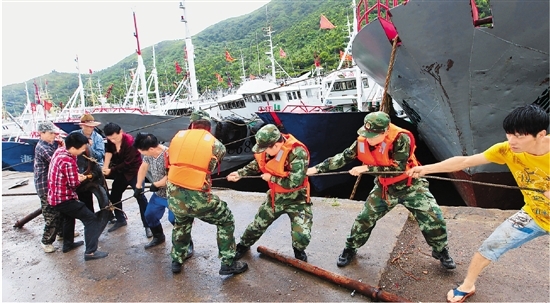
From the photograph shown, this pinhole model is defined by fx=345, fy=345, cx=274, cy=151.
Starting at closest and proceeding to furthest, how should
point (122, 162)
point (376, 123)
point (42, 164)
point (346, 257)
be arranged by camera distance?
point (376, 123)
point (346, 257)
point (42, 164)
point (122, 162)

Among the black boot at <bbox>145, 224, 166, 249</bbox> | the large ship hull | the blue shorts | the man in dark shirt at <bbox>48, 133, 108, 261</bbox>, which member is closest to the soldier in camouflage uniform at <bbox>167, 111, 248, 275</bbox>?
the black boot at <bbox>145, 224, 166, 249</bbox>

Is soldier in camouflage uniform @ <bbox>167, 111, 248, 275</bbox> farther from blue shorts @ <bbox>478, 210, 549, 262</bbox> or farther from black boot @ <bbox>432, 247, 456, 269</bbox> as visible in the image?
blue shorts @ <bbox>478, 210, 549, 262</bbox>

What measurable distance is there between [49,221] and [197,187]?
228 cm

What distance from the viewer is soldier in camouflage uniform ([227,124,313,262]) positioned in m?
2.97

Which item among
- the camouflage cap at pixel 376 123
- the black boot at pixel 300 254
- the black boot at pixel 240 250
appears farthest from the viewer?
the black boot at pixel 240 250

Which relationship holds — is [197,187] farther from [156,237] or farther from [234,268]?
[156,237]

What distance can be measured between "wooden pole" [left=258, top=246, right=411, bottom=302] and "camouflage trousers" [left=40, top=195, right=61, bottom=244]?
2.56m

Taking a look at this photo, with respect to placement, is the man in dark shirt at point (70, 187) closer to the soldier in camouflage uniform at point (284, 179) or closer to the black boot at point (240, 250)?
the black boot at point (240, 250)

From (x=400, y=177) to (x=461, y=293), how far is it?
0.94 m

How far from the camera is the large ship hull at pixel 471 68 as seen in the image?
424cm

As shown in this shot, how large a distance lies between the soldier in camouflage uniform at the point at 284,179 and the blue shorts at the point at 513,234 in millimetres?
1405

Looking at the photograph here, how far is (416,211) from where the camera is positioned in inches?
114

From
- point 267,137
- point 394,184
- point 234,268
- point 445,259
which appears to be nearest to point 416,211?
point 394,184

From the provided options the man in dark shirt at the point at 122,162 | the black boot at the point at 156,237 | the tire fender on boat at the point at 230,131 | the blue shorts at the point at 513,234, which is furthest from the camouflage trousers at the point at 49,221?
the tire fender on boat at the point at 230,131
